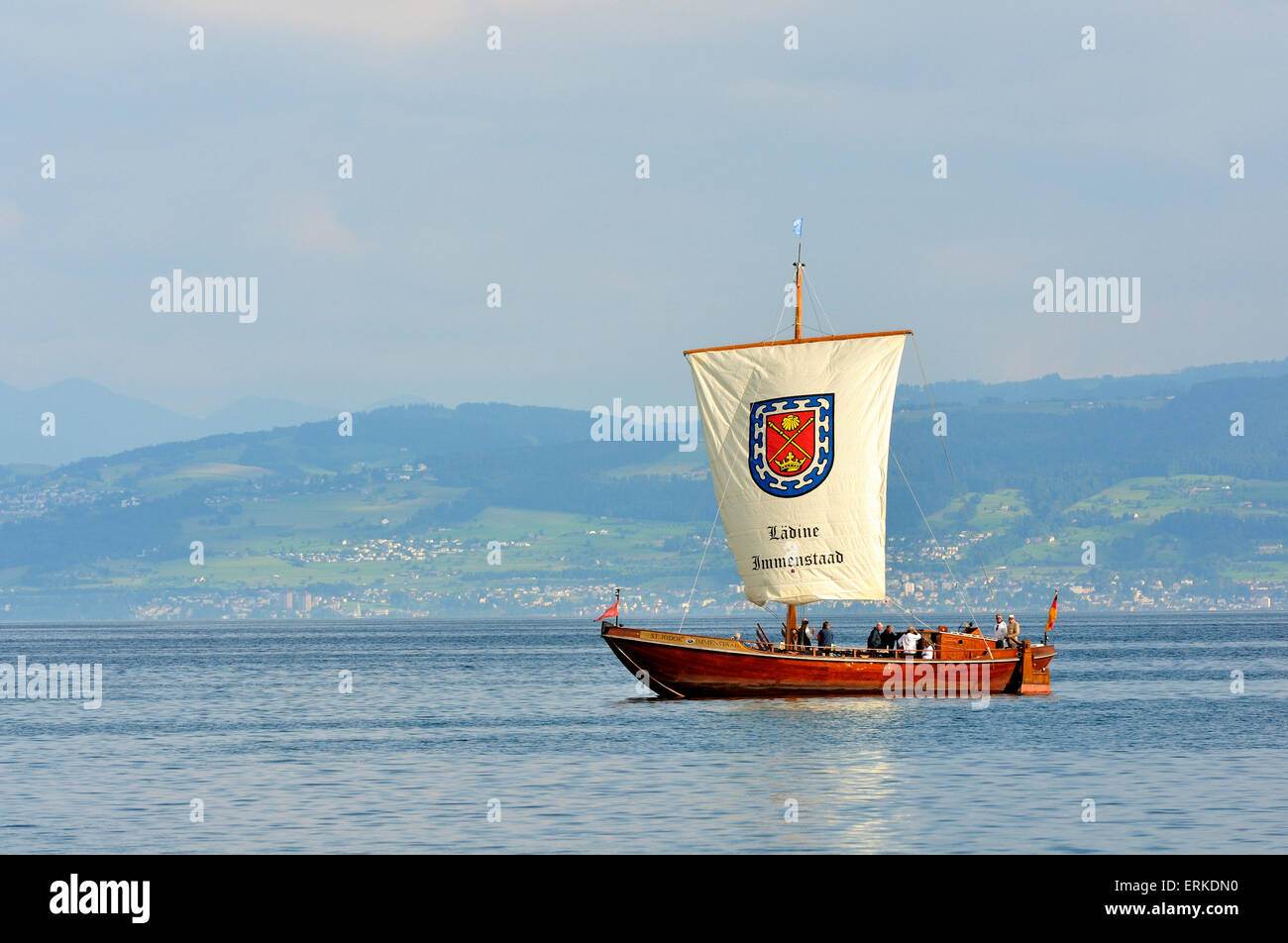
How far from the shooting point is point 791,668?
61844 mm

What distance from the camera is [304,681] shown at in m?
99.1

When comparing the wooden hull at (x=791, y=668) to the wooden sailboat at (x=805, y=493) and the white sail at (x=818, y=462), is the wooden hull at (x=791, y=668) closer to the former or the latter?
the wooden sailboat at (x=805, y=493)

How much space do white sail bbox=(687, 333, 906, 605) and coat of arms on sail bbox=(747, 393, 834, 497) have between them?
0.12 ft

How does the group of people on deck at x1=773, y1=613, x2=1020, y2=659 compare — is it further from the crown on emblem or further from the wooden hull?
the crown on emblem

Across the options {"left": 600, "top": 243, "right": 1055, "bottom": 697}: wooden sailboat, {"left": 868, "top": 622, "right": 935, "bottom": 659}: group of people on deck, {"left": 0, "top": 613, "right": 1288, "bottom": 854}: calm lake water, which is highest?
{"left": 600, "top": 243, "right": 1055, "bottom": 697}: wooden sailboat

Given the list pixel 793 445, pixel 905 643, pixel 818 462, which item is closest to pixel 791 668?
pixel 905 643

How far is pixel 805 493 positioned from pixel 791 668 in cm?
694

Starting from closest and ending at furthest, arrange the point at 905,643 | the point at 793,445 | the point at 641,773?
the point at 641,773 < the point at 905,643 < the point at 793,445

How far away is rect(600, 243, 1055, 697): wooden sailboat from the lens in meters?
64.0

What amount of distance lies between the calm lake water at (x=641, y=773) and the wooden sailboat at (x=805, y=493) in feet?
6.45

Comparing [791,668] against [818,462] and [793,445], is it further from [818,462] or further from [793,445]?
[793,445]

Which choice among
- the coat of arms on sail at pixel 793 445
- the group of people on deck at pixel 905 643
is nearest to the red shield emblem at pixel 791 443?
the coat of arms on sail at pixel 793 445

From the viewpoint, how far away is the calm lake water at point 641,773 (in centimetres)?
3344

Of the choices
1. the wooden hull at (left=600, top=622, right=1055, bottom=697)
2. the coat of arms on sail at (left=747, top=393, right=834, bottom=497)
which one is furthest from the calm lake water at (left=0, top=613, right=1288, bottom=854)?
the coat of arms on sail at (left=747, top=393, right=834, bottom=497)
